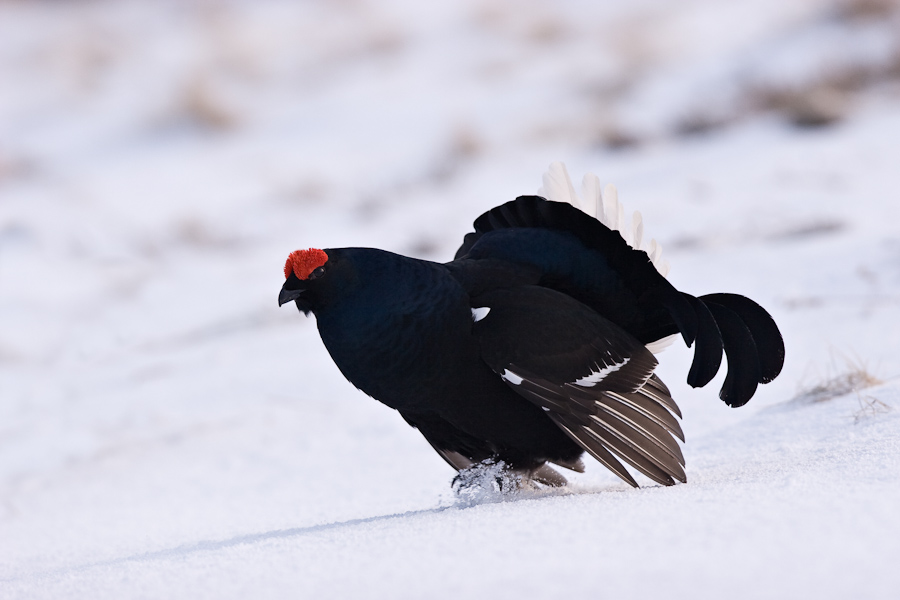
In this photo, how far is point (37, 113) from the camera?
1464cm

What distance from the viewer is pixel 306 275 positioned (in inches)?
113

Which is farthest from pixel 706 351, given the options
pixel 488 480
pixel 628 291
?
pixel 488 480

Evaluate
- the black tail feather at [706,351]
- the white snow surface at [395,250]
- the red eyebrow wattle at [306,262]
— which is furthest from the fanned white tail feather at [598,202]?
the red eyebrow wattle at [306,262]

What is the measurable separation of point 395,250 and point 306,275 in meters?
4.85

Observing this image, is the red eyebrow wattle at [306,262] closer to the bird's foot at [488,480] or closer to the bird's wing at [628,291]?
the bird's wing at [628,291]

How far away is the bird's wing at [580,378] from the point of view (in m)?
2.75

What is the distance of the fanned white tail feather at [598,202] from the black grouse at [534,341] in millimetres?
11

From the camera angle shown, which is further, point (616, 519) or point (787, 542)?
point (616, 519)

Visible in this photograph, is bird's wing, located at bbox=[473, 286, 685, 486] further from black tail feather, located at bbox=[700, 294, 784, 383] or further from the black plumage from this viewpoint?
black tail feather, located at bbox=[700, 294, 784, 383]

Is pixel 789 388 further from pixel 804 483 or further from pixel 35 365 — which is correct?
pixel 35 365

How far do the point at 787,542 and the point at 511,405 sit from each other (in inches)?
46.7

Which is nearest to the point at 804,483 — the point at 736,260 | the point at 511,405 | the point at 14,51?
the point at 511,405

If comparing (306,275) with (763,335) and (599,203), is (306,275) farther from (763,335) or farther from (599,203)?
(763,335)

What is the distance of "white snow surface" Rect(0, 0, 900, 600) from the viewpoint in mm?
1971
